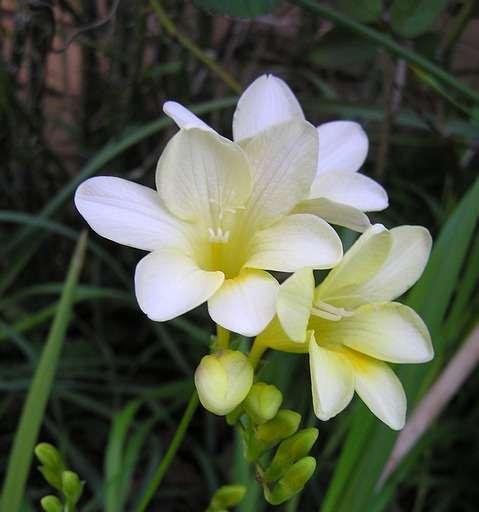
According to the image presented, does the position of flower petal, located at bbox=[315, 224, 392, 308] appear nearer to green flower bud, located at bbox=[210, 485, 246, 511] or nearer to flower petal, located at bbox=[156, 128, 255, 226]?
flower petal, located at bbox=[156, 128, 255, 226]

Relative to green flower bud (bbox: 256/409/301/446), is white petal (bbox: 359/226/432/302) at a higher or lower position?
higher

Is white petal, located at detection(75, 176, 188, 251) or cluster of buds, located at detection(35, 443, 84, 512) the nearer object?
white petal, located at detection(75, 176, 188, 251)

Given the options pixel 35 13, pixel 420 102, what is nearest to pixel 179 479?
pixel 35 13

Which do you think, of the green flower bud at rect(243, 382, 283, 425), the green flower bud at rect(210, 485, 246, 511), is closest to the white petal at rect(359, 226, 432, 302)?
the green flower bud at rect(243, 382, 283, 425)

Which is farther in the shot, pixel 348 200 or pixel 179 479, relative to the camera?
pixel 179 479

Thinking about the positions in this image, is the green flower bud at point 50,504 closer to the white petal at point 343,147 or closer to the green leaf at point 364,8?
the white petal at point 343,147

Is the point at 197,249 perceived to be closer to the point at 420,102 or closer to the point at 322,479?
the point at 322,479

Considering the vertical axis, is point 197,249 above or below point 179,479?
above
